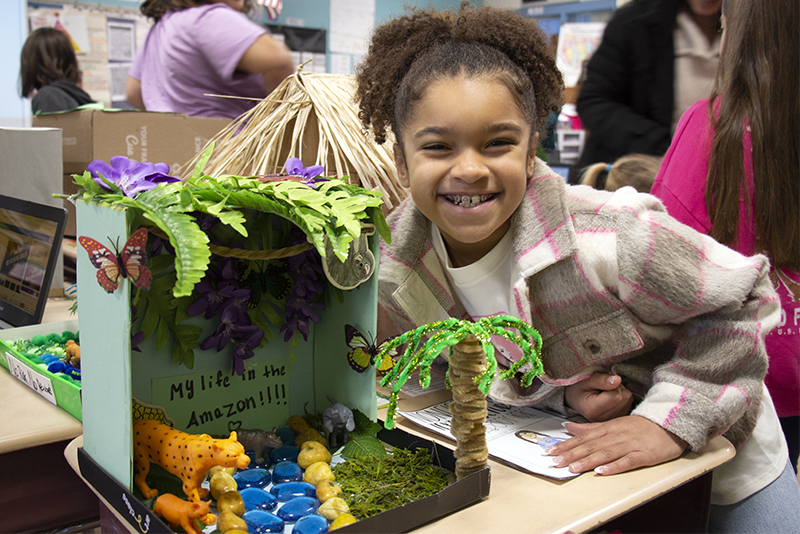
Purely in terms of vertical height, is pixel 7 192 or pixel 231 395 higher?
pixel 7 192

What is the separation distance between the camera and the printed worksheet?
80 centimetres

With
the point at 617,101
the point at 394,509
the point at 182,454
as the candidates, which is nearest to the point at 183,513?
the point at 182,454

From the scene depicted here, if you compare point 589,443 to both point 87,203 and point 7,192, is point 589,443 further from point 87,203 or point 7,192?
point 7,192

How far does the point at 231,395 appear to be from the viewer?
93 centimetres

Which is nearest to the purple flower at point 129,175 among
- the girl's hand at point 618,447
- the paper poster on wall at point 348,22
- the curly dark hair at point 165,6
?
the girl's hand at point 618,447

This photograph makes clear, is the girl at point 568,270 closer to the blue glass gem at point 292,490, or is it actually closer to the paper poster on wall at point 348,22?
the blue glass gem at point 292,490

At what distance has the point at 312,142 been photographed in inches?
48.7

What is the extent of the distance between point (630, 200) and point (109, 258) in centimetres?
70

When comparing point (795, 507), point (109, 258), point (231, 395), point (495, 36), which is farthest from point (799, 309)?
point (109, 258)

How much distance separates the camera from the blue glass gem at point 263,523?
68 centimetres

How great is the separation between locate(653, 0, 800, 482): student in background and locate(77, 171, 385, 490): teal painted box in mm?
701

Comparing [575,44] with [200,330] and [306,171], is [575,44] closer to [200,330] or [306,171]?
[306,171]

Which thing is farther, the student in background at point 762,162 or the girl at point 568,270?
the student in background at point 762,162

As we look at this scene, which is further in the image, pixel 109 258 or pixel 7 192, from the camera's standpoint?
pixel 7 192
